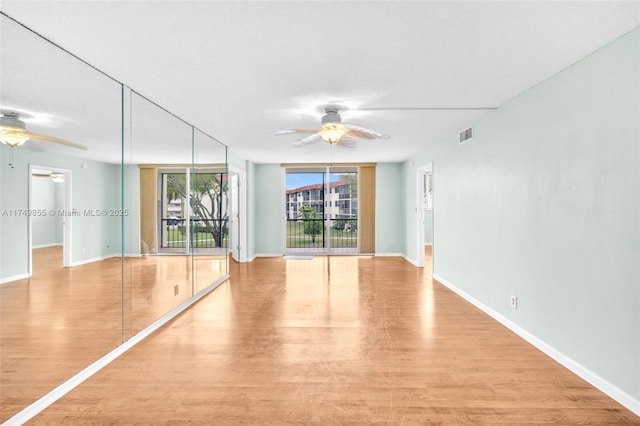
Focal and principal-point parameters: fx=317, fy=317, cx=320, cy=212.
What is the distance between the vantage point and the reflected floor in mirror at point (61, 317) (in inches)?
77.5

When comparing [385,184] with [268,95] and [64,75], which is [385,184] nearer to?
[268,95]

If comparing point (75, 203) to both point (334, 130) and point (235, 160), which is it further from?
point (235, 160)

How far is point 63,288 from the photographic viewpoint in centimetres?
235

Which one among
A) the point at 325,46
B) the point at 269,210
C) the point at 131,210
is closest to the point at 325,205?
the point at 269,210

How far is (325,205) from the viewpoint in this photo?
816 centimetres

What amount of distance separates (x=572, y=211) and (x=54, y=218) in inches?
151

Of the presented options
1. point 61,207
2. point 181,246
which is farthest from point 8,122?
point 181,246

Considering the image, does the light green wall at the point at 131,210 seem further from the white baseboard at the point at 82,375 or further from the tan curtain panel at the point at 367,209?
the tan curtain panel at the point at 367,209

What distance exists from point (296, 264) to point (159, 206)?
365 centimetres

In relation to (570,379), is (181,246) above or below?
above

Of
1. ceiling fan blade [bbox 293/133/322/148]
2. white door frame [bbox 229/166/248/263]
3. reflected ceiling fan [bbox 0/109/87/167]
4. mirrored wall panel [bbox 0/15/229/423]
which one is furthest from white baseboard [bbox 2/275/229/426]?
white door frame [bbox 229/166/248/263]

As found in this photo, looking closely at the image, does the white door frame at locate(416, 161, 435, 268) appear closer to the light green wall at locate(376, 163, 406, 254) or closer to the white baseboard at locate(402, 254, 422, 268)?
the white baseboard at locate(402, 254, 422, 268)

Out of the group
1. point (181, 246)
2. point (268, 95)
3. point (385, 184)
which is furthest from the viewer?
point (385, 184)

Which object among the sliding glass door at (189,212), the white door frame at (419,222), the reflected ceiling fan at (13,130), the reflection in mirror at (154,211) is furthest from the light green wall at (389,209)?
the reflected ceiling fan at (13,130)
